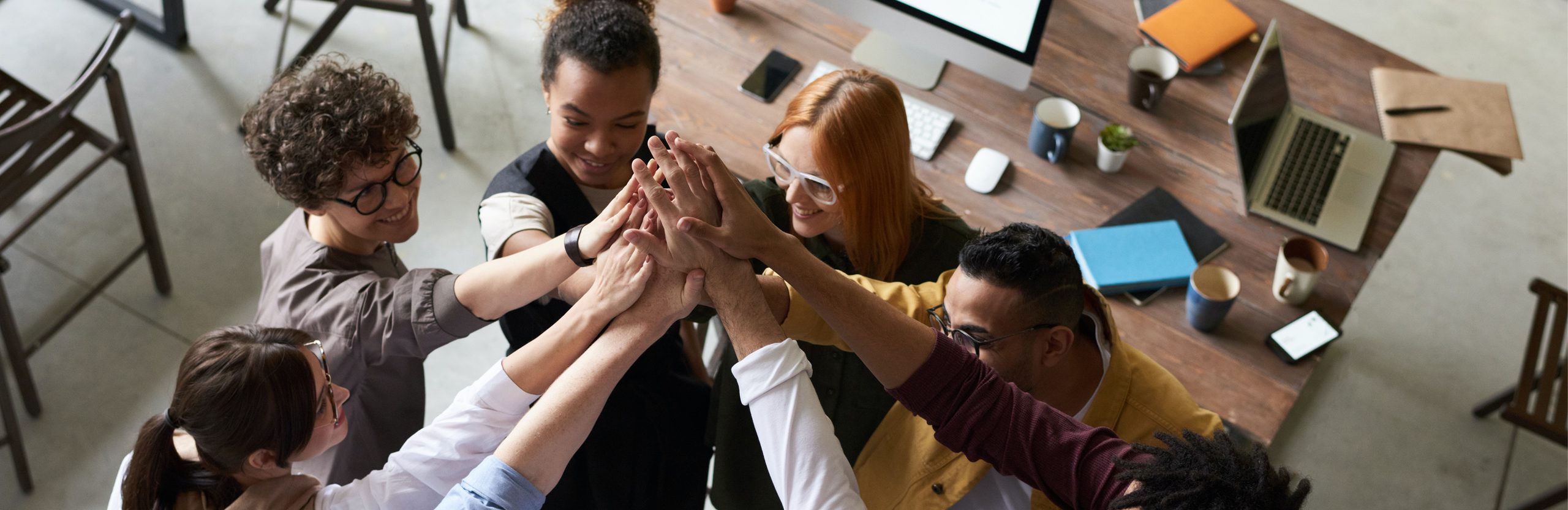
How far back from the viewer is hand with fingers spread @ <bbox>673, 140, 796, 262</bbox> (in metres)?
1.58

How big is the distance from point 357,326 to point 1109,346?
3.87ft

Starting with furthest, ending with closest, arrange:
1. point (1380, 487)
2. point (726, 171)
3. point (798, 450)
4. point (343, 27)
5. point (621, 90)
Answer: point (343, 27), point (1380, 487), point (621, 90), point (726, 171), point (798, 450)

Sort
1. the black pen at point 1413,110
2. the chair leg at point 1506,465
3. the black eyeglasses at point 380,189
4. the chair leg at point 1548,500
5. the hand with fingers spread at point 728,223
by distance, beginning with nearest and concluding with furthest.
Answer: the hand with fingers spread at point 728,223 → the black eyeglasses at point 380,189 → the black pen at point 1413,110 → the chair leg at point 1548,500 → the chair leg at point 1506,465

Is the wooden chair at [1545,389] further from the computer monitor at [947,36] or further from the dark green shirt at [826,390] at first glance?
the dark green shirt at [826,390]

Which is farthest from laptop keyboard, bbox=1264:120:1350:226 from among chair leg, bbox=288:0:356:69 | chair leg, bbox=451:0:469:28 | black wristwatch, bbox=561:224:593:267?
chair leg, bbox=451:0:469:28

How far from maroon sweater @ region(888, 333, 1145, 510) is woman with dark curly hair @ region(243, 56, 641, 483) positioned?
54 centimetres

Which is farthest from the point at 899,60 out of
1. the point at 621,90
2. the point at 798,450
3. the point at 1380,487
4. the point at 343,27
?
the point at 343,27

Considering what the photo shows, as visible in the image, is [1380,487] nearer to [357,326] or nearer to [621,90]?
[621,90]

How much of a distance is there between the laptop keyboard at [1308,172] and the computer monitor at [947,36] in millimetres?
622

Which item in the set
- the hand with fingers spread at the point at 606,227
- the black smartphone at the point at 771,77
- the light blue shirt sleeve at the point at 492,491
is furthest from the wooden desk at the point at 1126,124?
the light blue shirt sleeve at the point at 492,491

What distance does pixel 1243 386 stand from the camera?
209 centimetres

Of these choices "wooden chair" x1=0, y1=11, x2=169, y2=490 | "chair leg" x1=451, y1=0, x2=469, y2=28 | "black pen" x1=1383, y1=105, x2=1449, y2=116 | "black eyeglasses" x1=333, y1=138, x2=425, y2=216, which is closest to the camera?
"black eyeglasses" x1=333, y1=138, x2=425, y2=216

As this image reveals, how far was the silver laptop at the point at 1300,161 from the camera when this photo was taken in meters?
2.37

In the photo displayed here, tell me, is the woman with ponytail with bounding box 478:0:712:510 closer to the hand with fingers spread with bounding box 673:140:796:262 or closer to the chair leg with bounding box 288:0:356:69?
the hand with fingers spread with bounding box 673:140:796:262
